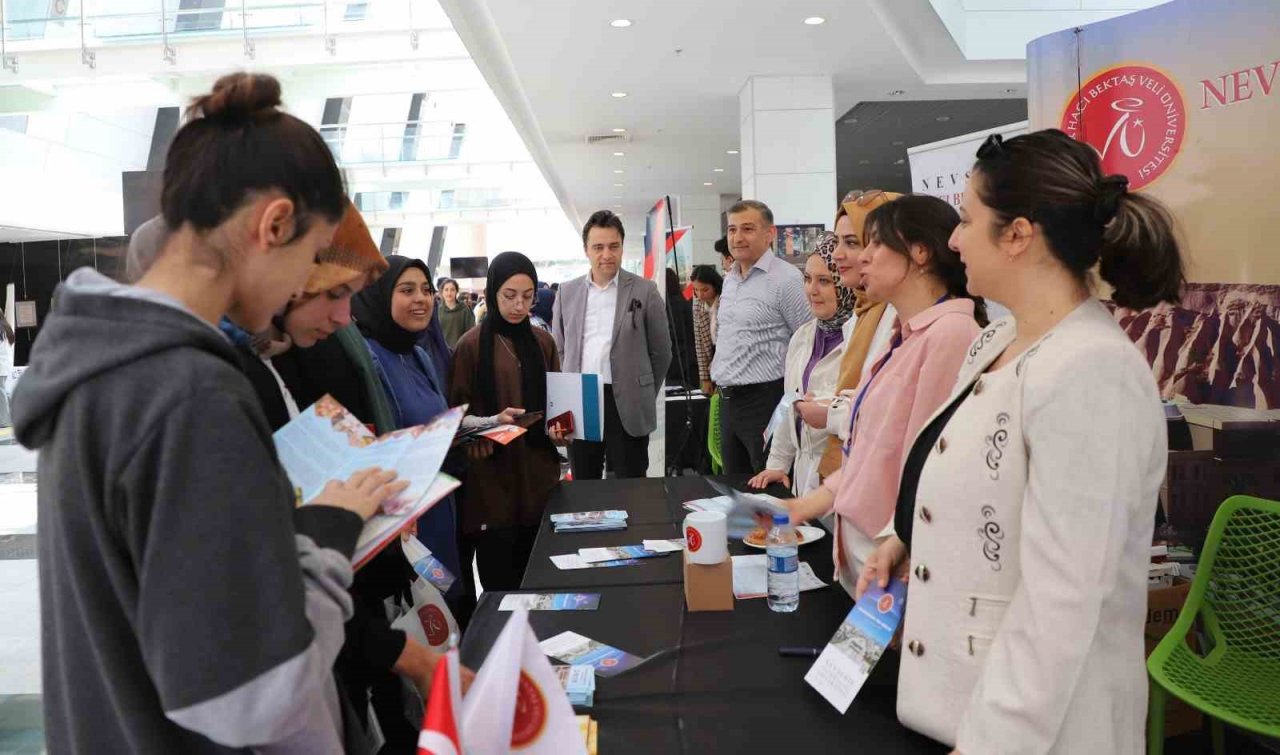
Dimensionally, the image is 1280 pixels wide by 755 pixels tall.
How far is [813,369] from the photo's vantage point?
8.79 ft

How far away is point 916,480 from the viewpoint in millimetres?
1295

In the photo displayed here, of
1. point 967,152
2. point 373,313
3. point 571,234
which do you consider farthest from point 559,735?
point 571,234

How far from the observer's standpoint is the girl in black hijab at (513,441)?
2.66 meters

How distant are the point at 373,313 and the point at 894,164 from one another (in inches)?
447

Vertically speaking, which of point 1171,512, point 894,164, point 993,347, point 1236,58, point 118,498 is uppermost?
point 894,164

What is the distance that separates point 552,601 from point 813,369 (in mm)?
1372

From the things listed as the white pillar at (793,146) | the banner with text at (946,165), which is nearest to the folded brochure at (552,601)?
the banner with text at (946,165)

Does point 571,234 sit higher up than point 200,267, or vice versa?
point 571,234

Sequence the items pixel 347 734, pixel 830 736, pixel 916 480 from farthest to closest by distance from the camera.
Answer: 1. pixel 916 480
2. pixel 830 736
3. pixel 347 734

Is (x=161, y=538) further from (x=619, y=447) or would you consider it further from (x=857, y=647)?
(x=619, y=447)

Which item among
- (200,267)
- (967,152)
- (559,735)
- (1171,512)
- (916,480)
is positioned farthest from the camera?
(967,152)

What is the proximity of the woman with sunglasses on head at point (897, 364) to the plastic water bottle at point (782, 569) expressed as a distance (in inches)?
5.2

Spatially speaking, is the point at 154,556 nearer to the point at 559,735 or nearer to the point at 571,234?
the point at 559,735

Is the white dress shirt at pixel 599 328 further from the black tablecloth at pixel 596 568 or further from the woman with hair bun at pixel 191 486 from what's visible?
the woman with hair bun at pixel 191 486
